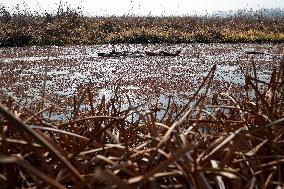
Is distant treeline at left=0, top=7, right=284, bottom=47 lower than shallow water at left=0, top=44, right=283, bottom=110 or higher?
higher

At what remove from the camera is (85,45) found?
14289 mm

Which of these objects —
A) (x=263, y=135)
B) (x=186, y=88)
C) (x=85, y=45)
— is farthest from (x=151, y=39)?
(x=263, y=135)

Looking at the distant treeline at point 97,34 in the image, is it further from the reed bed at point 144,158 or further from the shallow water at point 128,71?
the reed bed at point 144,158

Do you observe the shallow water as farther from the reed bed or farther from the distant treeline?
the reed bed

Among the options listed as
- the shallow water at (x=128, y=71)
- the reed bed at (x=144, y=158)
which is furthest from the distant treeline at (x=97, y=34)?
the reed bed at (x=144, y=158)

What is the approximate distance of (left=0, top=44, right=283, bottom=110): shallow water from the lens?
6.53 meters

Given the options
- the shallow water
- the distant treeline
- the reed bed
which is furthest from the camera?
the distant treeline

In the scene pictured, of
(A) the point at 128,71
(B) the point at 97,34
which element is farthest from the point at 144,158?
(B) the point at 97,34

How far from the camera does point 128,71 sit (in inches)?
332

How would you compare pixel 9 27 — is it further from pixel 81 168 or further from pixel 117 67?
pixel 81 168

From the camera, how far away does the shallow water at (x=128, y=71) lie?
653 cm

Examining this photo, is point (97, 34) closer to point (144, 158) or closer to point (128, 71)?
point (128, 71)

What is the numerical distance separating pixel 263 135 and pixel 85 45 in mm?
13738

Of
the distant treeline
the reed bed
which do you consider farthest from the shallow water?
the reed bed
